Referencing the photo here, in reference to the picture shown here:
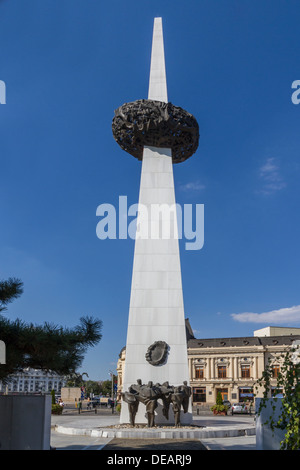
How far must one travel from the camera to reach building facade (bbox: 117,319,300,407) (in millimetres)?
69000

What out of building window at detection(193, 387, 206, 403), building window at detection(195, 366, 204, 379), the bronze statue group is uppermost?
the bronze statue group

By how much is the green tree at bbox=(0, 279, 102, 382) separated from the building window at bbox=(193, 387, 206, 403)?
66187 millimetres

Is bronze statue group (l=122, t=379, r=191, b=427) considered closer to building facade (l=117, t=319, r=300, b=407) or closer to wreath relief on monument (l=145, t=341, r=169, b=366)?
wreath relief on monument (l=145, t=341, r=169, b=366)

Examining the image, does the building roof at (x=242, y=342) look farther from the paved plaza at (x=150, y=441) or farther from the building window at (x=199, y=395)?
the paved plaza at (x=150, y=441)

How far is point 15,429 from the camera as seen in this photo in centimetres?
994

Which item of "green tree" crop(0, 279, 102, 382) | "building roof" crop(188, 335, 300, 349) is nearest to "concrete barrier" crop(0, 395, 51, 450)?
"green tree" crop(0, 279, 102, 382)

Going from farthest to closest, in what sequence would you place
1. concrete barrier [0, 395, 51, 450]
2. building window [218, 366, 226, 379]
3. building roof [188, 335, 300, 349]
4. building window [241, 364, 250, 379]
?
building roof [188, 335, 300, 349], building window [218, 366, 226, 379], building window [241, 364, 250, 379], concrete barrier [0, 395, 51, 450]

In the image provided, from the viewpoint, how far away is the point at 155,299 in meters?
23.6

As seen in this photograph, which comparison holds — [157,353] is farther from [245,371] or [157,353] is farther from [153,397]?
[245,371]

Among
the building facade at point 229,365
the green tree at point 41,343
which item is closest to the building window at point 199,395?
the building facade at point 229,365

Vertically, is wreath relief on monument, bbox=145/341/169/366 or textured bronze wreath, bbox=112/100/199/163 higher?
textured bronze wreath, bbox=112/100/199/163

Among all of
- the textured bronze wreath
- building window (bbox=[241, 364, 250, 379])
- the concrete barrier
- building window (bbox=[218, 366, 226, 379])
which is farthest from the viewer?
building window (bbox=[218, 366, 226, 379])

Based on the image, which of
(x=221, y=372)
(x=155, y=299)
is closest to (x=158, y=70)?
(x=155, y=299)

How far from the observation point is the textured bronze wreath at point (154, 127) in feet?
82.9
